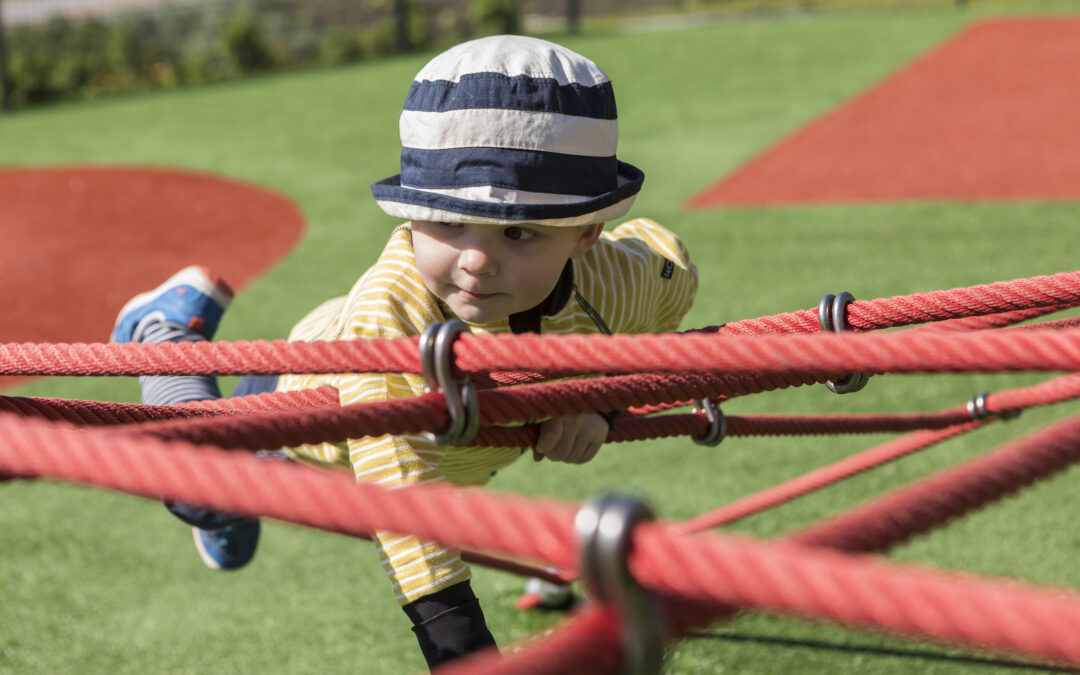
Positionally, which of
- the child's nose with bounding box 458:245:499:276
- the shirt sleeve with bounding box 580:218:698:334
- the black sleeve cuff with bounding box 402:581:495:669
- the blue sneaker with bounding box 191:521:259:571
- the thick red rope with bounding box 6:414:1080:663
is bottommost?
the blue sneaker with bounding box 191:521:259:571

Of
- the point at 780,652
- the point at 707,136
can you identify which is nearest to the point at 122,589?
the point at 780,652

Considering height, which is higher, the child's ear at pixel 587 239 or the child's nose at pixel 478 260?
the child's nose at pixel 478 260

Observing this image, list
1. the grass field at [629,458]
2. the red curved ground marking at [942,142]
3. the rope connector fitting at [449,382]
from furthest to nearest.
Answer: the red curved ground marking at [942,142]
the grass field at [629,458]
the rope connector fitting at [449,382]

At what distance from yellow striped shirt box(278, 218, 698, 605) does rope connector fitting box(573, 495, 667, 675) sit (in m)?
0.71

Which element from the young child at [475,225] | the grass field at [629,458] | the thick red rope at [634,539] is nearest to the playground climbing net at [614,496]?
the thick red rope at [634,539]

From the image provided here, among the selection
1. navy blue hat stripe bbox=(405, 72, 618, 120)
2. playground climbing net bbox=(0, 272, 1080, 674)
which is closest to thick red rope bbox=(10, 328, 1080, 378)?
playground climbing net bbox=(0, 272, 1080, 674)

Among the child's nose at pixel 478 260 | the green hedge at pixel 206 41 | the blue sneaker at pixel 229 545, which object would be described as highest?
the child's nose at pixel 478 260

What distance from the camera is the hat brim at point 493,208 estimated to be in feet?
4.44

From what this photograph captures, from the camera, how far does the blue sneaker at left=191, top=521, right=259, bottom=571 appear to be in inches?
81.0

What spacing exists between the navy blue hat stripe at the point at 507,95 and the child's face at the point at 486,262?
0.14m

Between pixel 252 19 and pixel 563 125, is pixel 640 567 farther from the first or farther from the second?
pixel 252 19

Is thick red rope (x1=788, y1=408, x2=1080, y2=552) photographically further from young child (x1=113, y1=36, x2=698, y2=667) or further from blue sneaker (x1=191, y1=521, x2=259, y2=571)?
blue sneaker (x1=191, y1=521, x2=259, y2=571)

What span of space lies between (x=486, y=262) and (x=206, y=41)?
12032 millimetres

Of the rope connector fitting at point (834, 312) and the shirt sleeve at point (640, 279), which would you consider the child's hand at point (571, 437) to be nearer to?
the shirt sleeve at point (640, 279)
